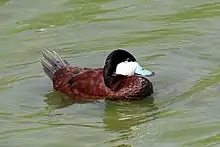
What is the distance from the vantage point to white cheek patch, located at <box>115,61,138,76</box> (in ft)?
26.7

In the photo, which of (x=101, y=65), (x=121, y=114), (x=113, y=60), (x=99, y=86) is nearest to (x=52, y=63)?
(x=101, y=65)

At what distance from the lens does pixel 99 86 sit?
8.17 metres

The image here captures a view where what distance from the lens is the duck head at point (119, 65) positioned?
26.6ft

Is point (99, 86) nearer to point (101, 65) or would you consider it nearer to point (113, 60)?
point (113, 60)

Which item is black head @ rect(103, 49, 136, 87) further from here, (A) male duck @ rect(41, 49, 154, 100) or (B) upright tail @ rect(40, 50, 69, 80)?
(B) upright tail @ rect(40, 50, 69, 80)

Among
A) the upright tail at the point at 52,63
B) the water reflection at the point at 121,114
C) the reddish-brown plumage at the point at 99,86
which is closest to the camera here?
the water reflection at the point at 121,114

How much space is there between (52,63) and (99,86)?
0.79 meters

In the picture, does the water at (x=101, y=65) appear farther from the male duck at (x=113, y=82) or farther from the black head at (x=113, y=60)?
the black head at (x=113, y=60)

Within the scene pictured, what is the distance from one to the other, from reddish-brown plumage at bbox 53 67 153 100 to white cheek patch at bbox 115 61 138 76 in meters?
0.04

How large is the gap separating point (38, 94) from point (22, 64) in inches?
35.6

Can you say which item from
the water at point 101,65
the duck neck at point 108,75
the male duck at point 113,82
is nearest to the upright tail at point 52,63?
the water at point 101,65

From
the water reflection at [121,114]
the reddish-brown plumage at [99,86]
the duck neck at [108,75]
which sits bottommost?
the water reflection at [121,114]

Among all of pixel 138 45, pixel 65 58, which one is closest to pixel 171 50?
pixel 138 45

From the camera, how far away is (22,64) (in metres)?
9.24
